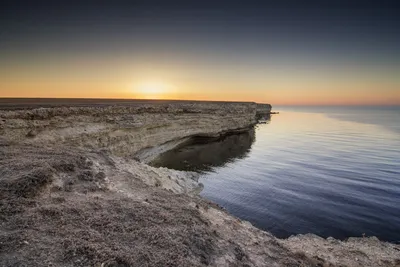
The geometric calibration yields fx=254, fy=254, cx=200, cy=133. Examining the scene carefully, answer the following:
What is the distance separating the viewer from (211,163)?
26.4 metres

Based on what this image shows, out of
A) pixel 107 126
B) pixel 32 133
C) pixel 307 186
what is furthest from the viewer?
pixel 107 126

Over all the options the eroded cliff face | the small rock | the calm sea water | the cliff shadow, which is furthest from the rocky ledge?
the cliff shadow

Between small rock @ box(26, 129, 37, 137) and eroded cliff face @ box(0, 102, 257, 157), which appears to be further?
eroded cliff face @ box(0, 102, 257, 157)

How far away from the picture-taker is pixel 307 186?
19.0 meters

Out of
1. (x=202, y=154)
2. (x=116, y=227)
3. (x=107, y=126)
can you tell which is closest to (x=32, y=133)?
(x=107, y=126)

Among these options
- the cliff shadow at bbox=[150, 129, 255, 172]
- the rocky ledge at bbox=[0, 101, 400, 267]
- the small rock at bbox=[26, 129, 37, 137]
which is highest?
the small rock at bbox=[26, 129, 37, 137]

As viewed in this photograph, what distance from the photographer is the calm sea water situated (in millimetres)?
13430

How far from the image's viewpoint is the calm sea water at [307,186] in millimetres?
13430

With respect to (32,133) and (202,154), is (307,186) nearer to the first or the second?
(202,154)

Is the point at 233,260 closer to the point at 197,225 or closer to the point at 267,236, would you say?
the point at 197,225

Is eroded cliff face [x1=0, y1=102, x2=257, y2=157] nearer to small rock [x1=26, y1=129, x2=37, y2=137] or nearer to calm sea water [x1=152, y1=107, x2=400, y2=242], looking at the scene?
small rock [x1=26, y1=129, x2=37, y2=137]

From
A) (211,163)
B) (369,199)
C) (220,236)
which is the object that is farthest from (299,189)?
(220,236)

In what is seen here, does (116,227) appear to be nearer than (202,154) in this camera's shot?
Yes

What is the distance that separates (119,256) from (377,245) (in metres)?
11.3
